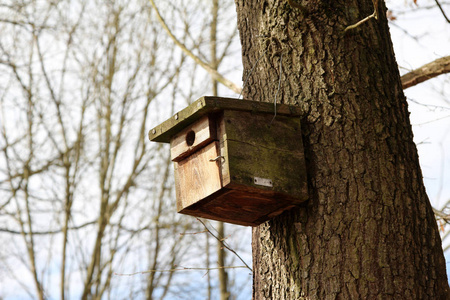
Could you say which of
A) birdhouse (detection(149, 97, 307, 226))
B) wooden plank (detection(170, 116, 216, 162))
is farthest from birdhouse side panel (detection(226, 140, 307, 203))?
wooden plank (detection(170, 116, 216, 162))

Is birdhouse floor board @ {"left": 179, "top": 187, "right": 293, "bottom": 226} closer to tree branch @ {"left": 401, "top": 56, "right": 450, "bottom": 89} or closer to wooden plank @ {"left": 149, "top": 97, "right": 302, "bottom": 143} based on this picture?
wooden plank @ {"left": 149, "top": 97, "right": 302, "bottom": 143}

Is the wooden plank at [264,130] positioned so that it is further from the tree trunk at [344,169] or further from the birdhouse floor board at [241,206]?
the birdhouse floor board at [241,206]

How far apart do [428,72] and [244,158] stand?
138 centimetres

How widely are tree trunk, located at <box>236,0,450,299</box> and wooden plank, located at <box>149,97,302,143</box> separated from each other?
7 centimetres

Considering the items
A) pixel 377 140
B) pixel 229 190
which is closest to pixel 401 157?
pixel 377 140

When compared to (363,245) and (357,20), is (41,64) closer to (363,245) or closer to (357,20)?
(357,20)

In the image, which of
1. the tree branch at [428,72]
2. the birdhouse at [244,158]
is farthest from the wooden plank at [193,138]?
the tree branch at [428,72]

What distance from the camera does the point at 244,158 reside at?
200 cm

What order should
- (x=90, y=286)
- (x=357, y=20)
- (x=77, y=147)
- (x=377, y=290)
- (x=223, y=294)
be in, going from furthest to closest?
(x=223, y=294), (x=77, y=147), (x=90, y=286), (x=357, y=20), (x=377, y=290)

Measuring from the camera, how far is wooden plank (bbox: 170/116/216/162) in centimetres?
206

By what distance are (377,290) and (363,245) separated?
5.8 inches

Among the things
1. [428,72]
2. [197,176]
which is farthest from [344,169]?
[428,72]

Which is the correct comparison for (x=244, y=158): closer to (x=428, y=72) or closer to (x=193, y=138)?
(x=193, y=138)

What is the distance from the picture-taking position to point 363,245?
6.08 feet
